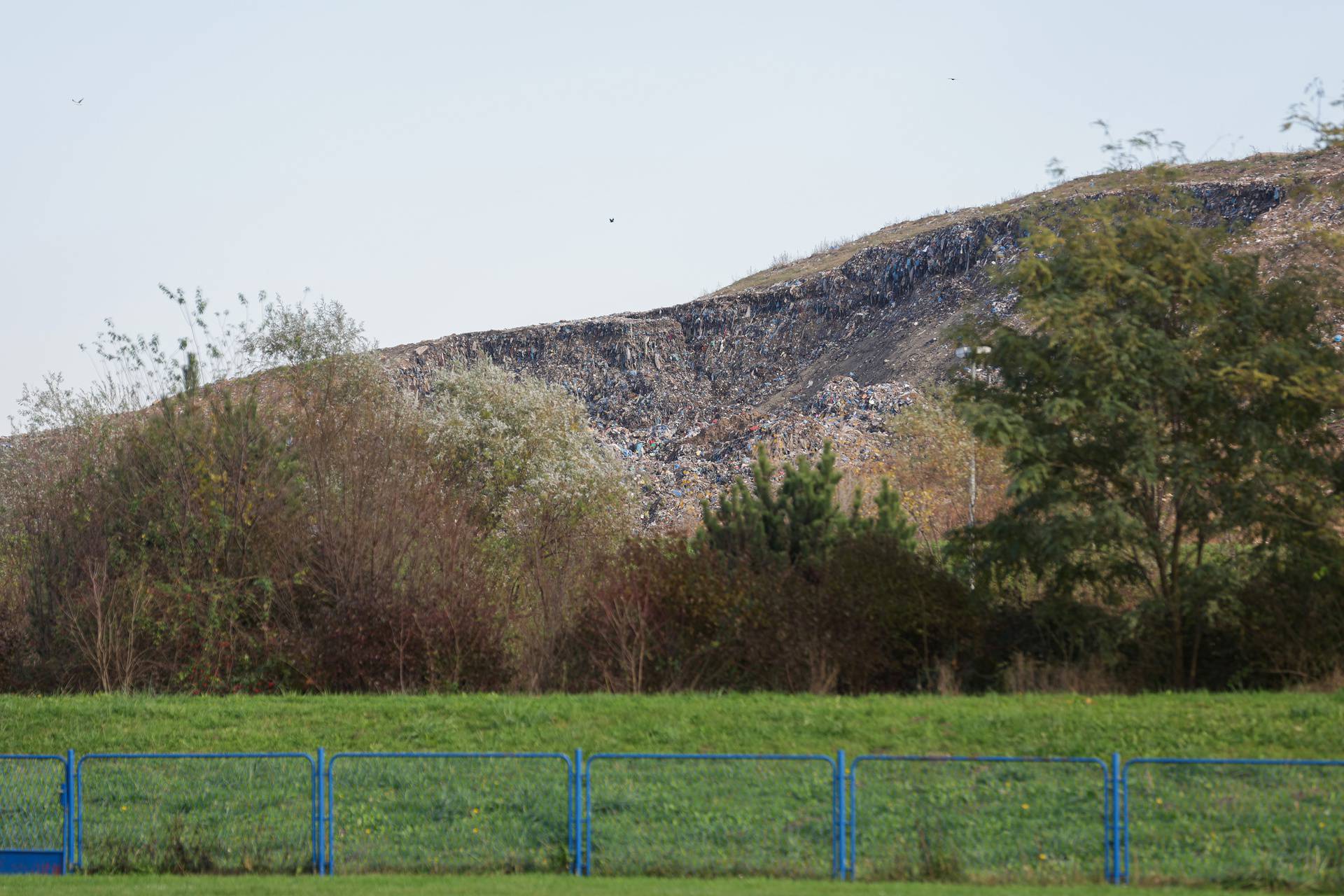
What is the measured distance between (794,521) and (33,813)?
13635mm

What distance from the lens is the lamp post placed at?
21766 mm

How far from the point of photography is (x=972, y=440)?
38.6 meters

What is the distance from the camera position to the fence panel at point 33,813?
1382cm

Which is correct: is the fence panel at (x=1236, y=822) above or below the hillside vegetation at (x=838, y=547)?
below

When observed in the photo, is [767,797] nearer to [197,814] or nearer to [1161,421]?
[197,814]

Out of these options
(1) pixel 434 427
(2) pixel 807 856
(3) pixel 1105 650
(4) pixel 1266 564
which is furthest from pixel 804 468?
(1) pixel 434 427

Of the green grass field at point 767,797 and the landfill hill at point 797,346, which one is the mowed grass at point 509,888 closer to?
the green grass field at point 767,797

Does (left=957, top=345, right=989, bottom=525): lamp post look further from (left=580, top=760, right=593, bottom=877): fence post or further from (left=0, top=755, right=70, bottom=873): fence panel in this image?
(left=0, top=755, right=70, bottom=873): fence panel

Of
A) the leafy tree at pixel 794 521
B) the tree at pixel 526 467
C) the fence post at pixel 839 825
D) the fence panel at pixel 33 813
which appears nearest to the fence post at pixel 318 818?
the fence panel at pixel 33 813

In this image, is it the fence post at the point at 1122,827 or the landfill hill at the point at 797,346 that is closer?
the fence post at the point at 1122,827

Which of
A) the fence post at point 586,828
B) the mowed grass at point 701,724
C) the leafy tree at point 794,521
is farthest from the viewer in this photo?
the leafy tree at point 794,521

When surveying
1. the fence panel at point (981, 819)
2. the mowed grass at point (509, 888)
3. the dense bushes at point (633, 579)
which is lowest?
the mowed grass at point (509, 888)

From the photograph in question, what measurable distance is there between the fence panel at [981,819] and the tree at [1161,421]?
255 inches

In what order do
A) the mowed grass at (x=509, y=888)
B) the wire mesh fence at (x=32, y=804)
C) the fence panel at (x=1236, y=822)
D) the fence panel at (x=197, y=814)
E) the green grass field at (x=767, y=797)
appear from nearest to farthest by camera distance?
the mowed grass at (x=509, y=888) → the fence panel at (x=1236, y=822) → the green grass field at (x=767, y=797) → the fence panel at (x=197, y=814) → the wire mesh fence at (x=32, y=804)
